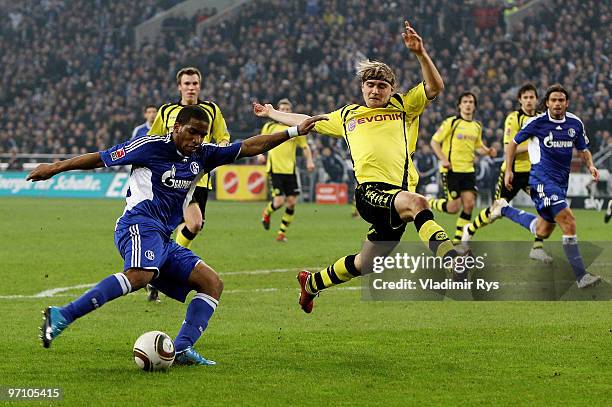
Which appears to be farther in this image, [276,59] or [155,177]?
[276,59]

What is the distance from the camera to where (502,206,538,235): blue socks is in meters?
13.7

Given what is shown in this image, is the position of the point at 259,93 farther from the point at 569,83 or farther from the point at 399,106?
the point at 399,106

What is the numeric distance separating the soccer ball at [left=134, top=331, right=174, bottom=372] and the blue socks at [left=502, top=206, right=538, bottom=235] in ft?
24.9

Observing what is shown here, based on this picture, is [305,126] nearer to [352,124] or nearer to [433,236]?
[433,236]

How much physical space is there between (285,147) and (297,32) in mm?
20394

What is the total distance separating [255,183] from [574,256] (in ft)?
75.6

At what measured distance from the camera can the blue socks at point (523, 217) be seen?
13709 millimetres

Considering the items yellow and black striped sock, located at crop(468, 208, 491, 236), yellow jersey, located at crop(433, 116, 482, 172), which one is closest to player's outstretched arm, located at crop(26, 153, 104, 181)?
yellow and black striped sock, located at crop(468, 208, 491, 236)

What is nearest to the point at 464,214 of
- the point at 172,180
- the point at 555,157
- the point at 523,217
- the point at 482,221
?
the point at 482,221

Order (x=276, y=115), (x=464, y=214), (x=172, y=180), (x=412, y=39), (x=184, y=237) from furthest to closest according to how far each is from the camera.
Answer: (x=464, y=214), (x=184, y=237), (x=276, y=115), (x=412, y=39), (x=172, y=180)

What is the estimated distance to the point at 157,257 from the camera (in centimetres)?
709

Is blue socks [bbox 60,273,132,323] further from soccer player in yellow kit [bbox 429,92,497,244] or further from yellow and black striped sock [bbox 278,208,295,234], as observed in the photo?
yellow and black striped sock [bbox 278,208,295,234]

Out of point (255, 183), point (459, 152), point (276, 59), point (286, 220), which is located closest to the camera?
point (459, 152)

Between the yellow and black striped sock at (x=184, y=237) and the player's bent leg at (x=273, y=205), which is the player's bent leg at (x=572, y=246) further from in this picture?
the player's bent leg at (x=273, y=205)
